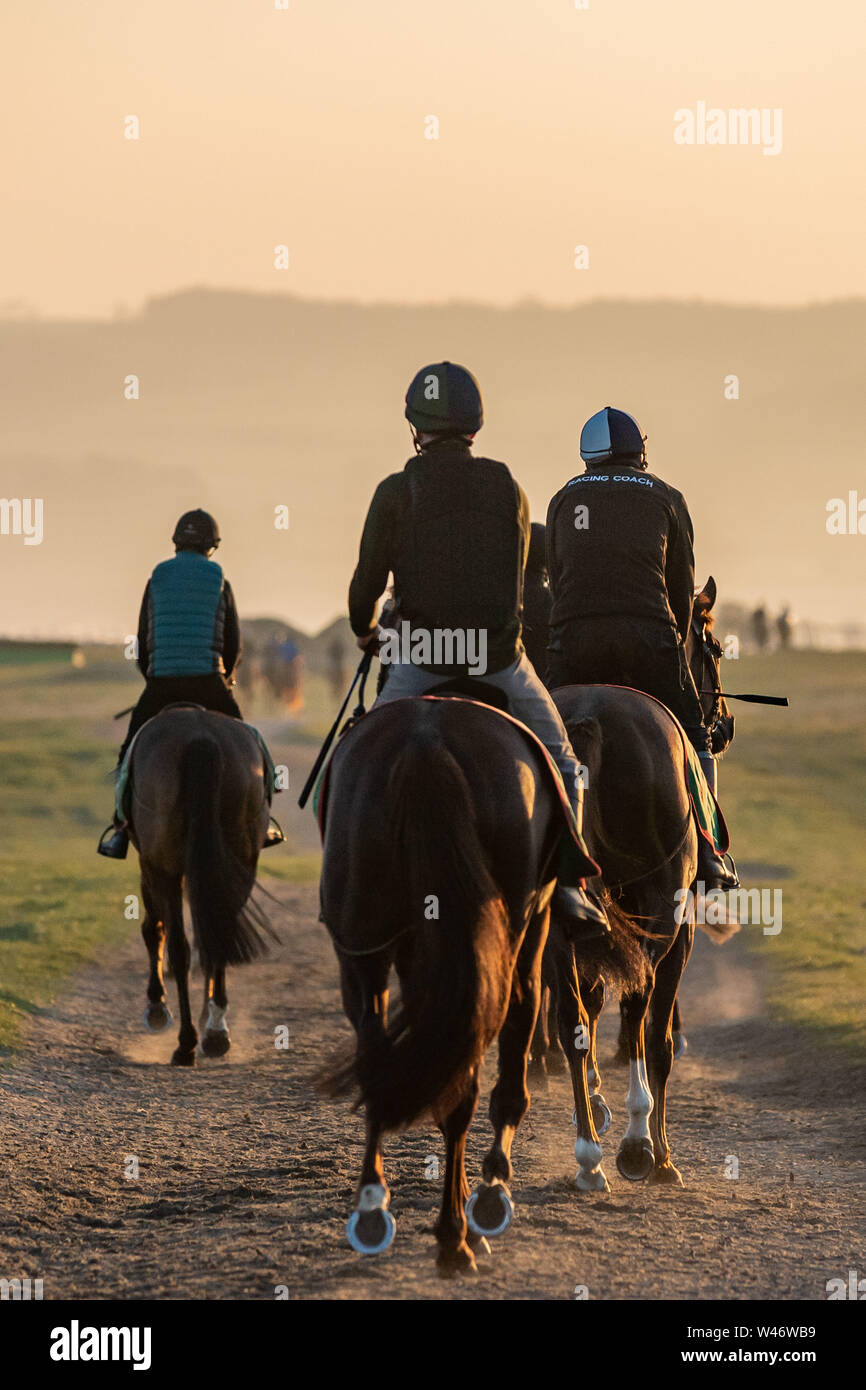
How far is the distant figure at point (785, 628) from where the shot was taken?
7369 cm

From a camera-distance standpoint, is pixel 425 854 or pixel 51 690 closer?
pixel 425 854

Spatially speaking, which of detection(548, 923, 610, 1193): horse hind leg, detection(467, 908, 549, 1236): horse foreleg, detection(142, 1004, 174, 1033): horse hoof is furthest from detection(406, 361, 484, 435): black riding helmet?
detection(142, 1004, 174, 1033): horse hoof

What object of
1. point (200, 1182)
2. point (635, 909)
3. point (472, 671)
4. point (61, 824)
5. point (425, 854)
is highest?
point (472, 671)

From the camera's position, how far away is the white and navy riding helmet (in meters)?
8.49

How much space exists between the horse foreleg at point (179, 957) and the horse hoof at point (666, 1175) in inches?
153

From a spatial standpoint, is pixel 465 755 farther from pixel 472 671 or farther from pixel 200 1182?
pixel 200 1182

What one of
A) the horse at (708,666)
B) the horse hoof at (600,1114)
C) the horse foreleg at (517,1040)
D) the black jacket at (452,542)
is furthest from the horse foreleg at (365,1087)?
the horse at (708,666)

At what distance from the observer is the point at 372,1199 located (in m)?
6.07

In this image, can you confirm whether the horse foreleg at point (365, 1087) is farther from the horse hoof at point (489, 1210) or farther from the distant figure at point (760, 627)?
the distant figure at point (760, 627)

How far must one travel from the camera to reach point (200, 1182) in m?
8.01

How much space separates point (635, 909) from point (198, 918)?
3.72 meters

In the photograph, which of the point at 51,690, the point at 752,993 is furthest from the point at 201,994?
the point at 51,690

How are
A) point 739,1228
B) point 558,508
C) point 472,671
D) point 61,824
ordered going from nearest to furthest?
point 472,671
point 739,1228
point 558,508
point 61,824

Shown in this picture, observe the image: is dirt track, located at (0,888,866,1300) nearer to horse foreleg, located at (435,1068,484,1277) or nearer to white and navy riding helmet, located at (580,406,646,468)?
horse foreleg, located at (435,1068,484,1277)
